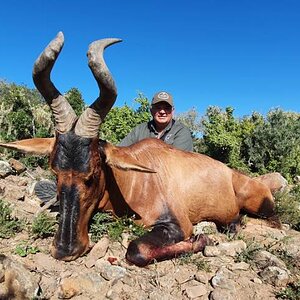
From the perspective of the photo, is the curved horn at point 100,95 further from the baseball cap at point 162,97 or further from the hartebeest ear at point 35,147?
the baseball cap at point 162,97

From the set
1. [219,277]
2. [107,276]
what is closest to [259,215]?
[219,277]

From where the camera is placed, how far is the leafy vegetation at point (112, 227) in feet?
15.2

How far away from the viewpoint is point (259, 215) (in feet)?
21.4

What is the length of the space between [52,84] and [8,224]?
164cm

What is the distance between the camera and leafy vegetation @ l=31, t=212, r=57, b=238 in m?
4.46

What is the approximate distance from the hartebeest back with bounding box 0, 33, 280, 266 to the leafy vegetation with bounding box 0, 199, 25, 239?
745 millimetres

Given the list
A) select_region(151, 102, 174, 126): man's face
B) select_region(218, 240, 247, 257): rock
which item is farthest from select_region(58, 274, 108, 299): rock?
select_region(151, 102, 174, 126): man's face

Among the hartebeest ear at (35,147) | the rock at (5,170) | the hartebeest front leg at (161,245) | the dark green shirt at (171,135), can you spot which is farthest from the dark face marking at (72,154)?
the dark green shirt at (171,135)

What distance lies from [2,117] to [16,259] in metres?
8.02

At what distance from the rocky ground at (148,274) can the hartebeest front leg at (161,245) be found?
0.08 metres

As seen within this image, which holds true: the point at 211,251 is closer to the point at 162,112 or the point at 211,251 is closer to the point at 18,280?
the point at 18,280

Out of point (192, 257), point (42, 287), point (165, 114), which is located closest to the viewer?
point (42, 287)

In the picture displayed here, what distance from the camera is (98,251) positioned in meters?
4.13

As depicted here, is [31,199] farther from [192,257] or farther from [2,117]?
[2,117]
